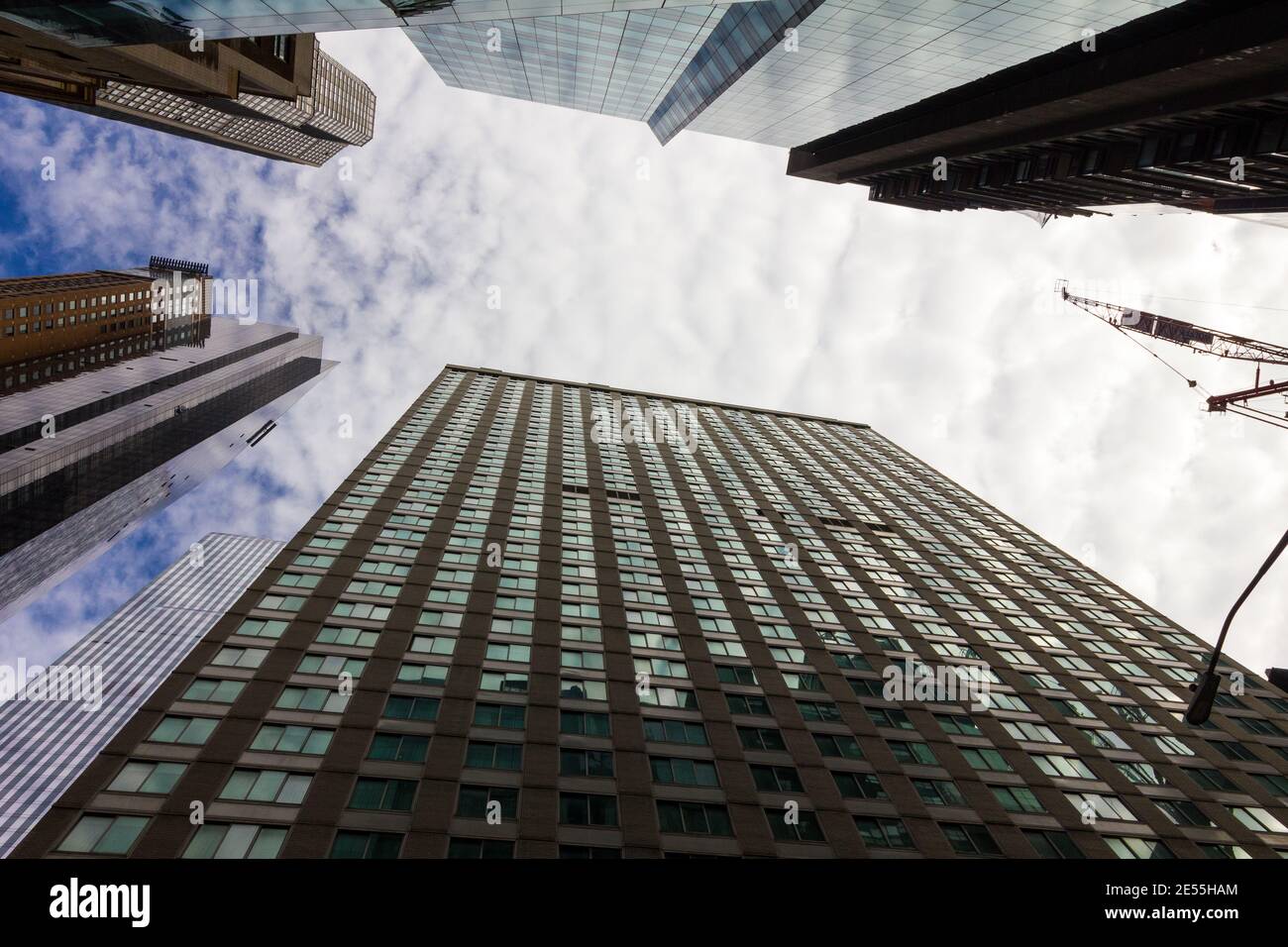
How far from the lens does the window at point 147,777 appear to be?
19.9 m

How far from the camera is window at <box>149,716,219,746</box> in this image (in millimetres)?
22000

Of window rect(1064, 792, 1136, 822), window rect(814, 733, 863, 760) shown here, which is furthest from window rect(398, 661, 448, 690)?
window rect(1064, 792, 1136, 822)

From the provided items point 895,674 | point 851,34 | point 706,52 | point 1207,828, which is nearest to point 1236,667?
point 1207,828

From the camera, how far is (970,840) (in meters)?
23.7

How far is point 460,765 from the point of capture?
22672 millimetres

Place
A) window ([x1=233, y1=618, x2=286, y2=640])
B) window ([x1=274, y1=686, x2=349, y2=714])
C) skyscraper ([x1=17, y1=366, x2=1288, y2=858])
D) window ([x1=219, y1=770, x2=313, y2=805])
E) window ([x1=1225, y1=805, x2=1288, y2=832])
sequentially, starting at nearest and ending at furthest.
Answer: window ([x1=219, y1=770, x2=313, y2=805]) < skyscraper ([x1=17, y1=366, x2=1288, y2=858]) < window ([x1=274, y1=686, x2=349, y2=714]) < window ([x1=1225, y1=805, x2=1288, y2=832]) < window ([x1=233, y1=618, x2=286, y2=640])

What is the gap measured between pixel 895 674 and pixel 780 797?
1169 centimetres

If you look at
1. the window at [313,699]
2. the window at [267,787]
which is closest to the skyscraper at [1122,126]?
the window at [313,699]

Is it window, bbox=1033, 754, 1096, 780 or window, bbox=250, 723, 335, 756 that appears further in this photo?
window, bbox=1033, 754, 1096, 780

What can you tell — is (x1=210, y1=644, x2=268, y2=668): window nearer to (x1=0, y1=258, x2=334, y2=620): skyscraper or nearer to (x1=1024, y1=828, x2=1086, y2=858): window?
(x1=1024, y1=828, x2=1086, y2=858): window

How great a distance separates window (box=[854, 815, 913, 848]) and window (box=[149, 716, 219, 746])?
23.4m

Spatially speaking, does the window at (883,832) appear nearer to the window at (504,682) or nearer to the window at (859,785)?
the window at (859,785)

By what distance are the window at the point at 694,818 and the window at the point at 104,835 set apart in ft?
51.7
